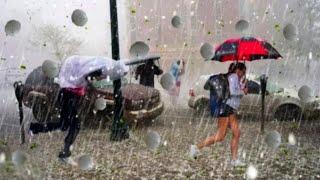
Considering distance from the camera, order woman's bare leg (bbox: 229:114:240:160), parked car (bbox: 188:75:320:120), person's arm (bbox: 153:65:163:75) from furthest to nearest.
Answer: person's arm (bbox: 153:65:163:75) < parked car (bbox: 188:75:320:120) < woman's bare leg (bbox: 229:114:240:160)

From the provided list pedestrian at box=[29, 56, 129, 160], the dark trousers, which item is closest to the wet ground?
the dark trousers

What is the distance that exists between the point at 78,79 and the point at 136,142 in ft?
8.60

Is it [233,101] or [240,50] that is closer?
[233,101]

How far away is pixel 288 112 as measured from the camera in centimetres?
1203

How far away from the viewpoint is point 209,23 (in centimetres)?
4788

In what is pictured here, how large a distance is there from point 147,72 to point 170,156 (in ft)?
16.8

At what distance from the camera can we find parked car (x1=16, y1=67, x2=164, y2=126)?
34.8ft

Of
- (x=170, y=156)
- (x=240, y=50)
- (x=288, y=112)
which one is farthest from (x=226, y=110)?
(x=288, y=112)

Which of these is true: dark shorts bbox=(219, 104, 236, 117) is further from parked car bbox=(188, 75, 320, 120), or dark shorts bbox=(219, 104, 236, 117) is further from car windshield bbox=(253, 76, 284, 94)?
car windshield bbox=(253, 76, 284, 94)

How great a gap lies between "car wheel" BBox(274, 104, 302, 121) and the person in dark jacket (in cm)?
318

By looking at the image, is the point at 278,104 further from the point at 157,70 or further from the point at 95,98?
the point at 95,98

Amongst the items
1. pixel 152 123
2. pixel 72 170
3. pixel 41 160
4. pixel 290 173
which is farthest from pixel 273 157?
pixel 152 123

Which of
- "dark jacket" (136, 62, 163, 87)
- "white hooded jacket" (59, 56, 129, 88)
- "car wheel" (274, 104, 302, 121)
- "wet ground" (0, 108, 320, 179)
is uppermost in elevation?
"dark jacket" (136, 62, 163, 87)

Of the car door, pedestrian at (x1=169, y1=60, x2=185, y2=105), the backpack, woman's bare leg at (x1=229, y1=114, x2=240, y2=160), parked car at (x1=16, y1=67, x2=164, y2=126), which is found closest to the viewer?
the backpack
